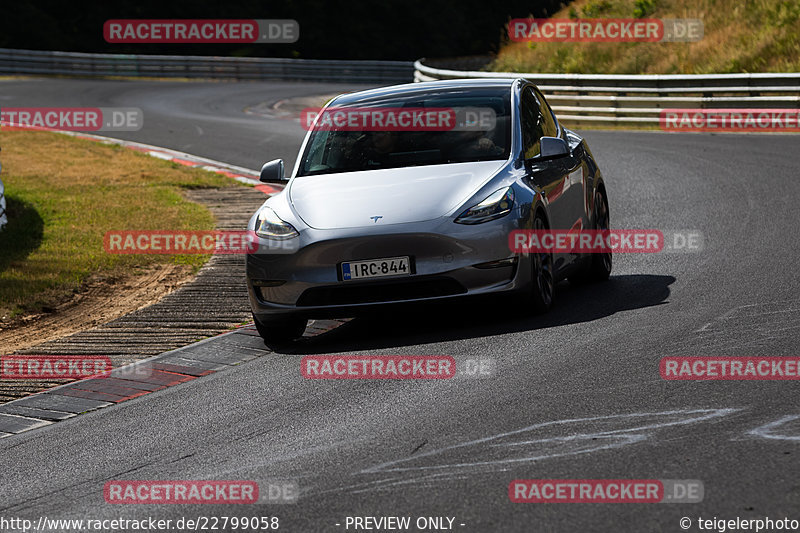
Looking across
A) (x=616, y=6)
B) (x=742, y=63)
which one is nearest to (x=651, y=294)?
(x=742, y=63)

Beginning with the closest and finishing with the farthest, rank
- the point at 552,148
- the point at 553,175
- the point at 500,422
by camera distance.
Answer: the point at 500,422
the point at 552,148
the point at 553,175

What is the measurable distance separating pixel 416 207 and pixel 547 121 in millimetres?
2416

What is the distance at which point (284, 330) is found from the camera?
8.74 m

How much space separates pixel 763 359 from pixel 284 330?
3387mm

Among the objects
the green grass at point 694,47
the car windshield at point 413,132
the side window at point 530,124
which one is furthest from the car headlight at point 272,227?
the green grass at point 694,47

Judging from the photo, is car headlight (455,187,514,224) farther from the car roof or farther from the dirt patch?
the dirt patch

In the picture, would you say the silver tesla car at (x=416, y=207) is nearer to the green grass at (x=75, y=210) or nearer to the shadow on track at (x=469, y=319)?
the shadow on track at (x=469, y=319)

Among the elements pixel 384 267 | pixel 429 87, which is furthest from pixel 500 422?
pixel 429 87

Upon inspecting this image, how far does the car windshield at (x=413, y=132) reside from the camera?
9.18 metres

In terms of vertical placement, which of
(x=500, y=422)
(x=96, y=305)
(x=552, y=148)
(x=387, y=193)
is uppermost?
(x=552, y=148)

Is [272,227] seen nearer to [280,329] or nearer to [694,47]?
[280,329]

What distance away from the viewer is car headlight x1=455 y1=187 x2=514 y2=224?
27.2 feet

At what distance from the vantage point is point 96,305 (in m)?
10.8

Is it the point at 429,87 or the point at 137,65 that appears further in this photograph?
the point at 137,65
